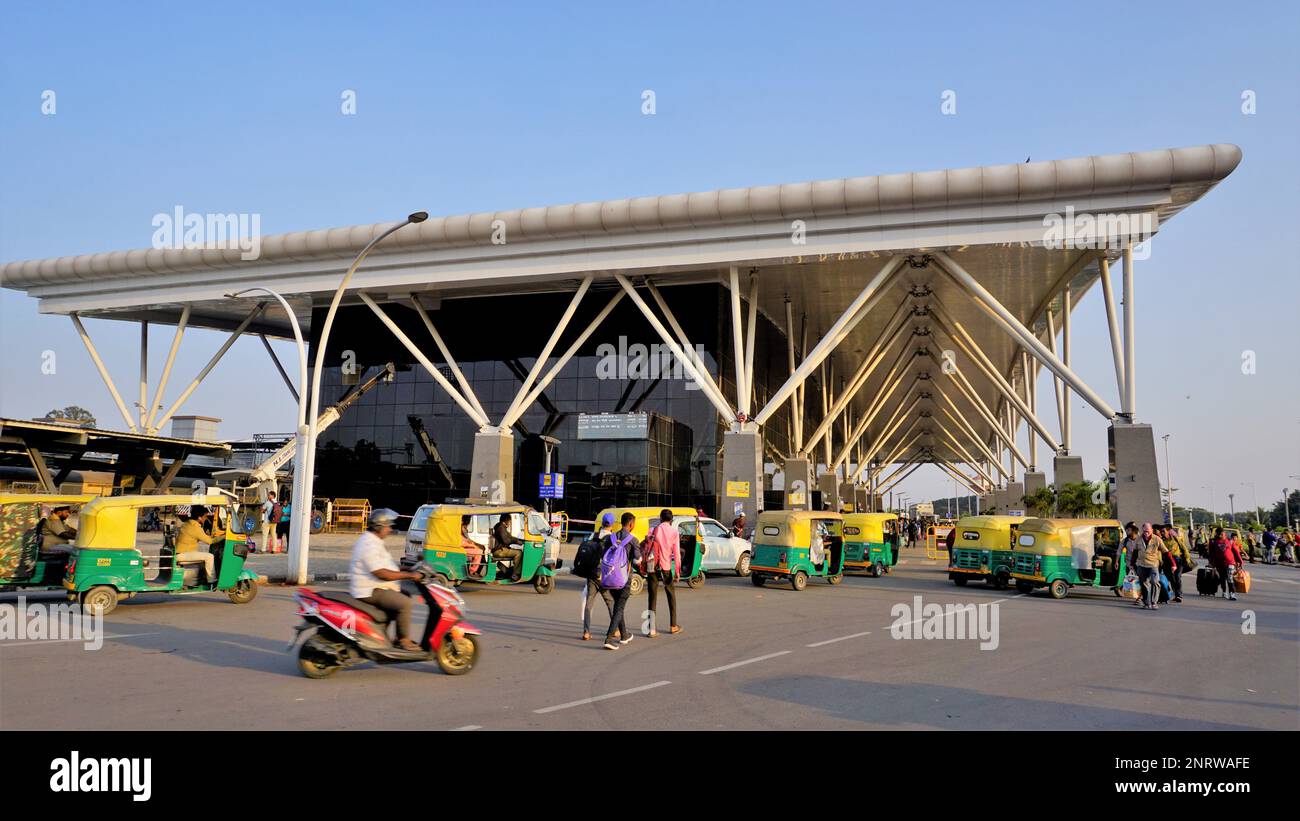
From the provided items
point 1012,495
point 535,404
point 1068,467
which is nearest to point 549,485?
point 535,404

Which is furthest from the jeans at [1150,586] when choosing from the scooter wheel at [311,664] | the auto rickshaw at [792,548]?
the scooter wheel at [311,664]

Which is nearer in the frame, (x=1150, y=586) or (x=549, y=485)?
(x=1150, y=586)

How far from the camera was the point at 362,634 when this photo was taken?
8.12 metres

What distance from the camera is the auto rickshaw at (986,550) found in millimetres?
20500

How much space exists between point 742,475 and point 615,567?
792 inches

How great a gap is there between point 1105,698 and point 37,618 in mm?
13675

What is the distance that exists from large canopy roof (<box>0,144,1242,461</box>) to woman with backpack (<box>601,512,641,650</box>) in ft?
67.8

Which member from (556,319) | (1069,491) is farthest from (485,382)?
(1069,491)

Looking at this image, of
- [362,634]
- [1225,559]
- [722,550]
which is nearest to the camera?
[362,634]

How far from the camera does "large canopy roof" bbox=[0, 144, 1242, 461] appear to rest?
2650 centimetres

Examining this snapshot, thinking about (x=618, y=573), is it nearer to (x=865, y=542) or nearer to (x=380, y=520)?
(x=380, y=520)

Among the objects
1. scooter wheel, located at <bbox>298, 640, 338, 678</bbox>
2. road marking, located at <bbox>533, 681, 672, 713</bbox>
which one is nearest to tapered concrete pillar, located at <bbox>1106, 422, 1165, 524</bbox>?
road marking, located at <bbox>533, 681, 672, 713</bbox>
